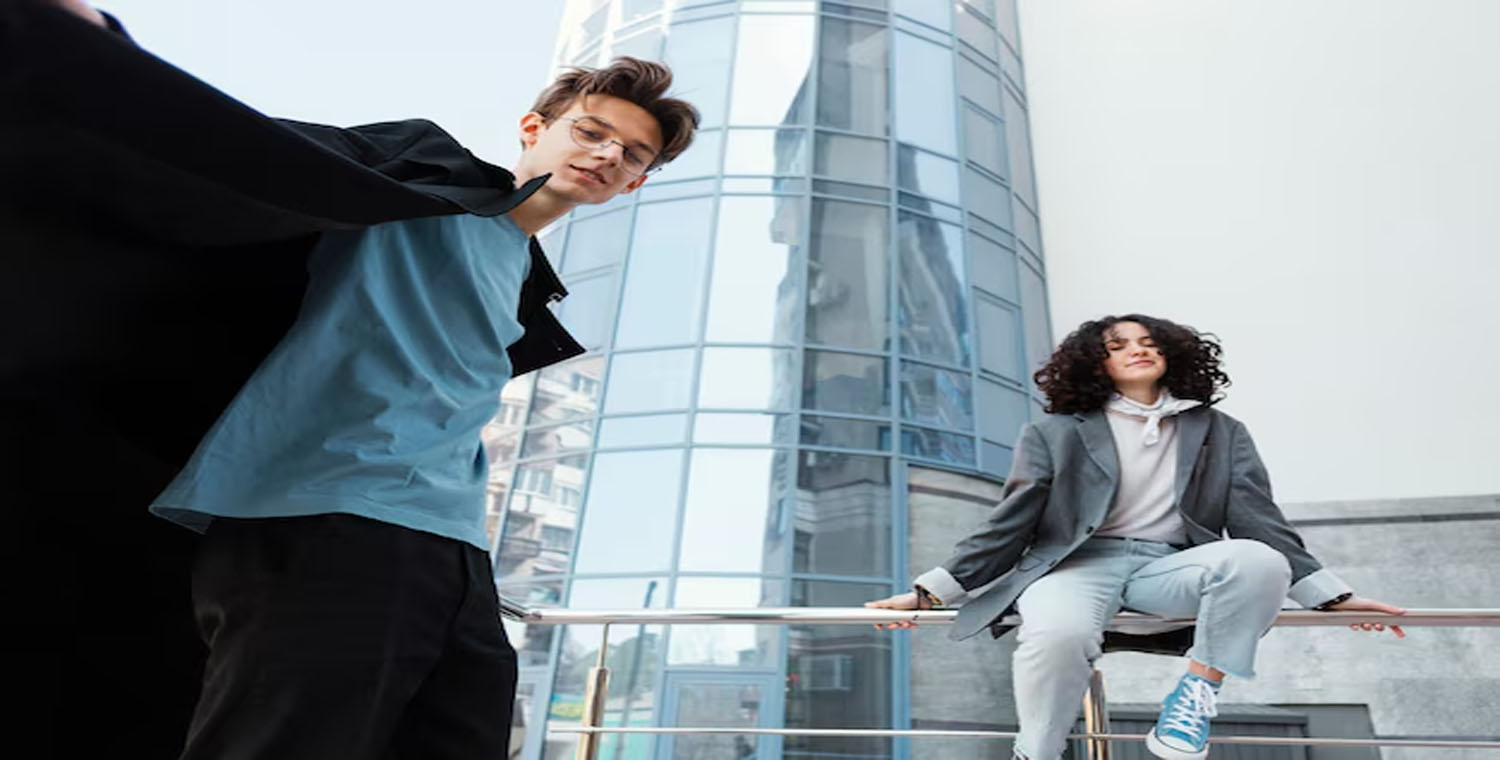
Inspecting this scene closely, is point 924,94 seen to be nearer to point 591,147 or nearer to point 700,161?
point 700,161

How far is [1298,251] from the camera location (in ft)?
21.4

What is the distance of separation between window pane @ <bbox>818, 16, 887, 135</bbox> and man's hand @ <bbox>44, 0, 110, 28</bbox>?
28.9ft

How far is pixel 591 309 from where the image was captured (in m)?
8.73

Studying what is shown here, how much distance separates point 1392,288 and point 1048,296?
3.83 meters

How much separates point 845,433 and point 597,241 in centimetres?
329

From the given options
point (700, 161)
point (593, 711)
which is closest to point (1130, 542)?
point (593, 711)

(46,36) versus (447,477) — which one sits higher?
(46,36)

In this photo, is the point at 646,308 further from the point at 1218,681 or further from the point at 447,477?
the point at 447,477

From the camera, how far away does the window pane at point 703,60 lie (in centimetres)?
916

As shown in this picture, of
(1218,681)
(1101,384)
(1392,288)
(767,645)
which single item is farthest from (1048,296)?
(1218,681)

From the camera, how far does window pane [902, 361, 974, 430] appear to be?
26.5ft

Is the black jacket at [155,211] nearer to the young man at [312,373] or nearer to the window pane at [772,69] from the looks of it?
the young man at [312,373]

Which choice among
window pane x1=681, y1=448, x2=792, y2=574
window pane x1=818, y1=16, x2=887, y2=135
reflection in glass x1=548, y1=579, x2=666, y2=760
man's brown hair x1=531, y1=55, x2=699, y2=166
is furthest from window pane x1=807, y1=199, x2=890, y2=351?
man's brown hair x1=531, y1=55, x2=699, y2=166

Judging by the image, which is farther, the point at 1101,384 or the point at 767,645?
the point at 767,645
